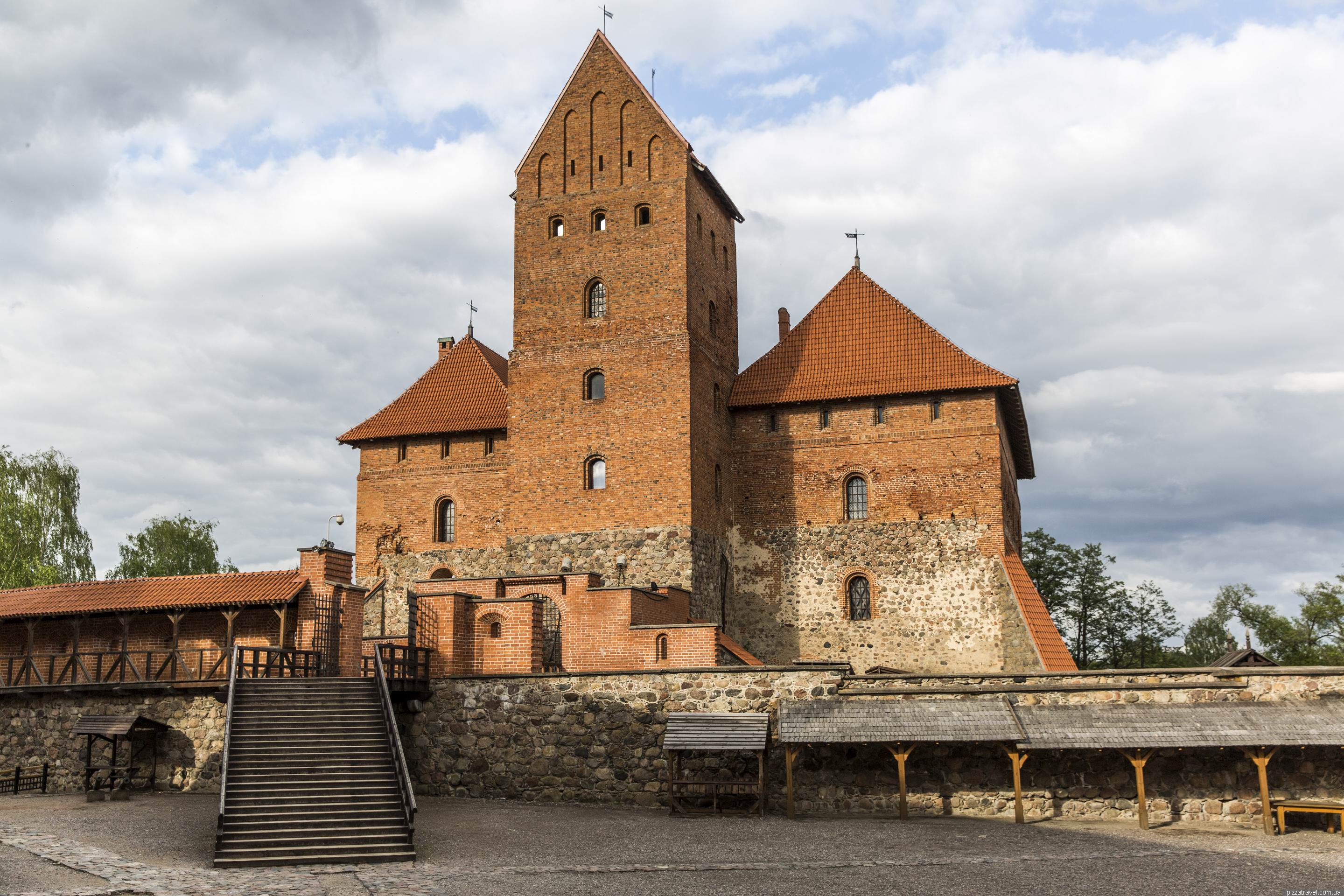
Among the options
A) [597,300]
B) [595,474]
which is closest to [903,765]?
[595,474]

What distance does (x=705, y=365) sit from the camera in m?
28.0

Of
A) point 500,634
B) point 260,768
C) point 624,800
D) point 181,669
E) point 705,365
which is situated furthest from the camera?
point 705,365

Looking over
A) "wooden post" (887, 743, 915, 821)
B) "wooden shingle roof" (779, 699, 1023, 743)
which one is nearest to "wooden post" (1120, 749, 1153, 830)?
"wooden shingle roof" (779, 699, 1023, 743)

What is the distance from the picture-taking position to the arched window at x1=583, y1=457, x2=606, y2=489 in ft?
89.0

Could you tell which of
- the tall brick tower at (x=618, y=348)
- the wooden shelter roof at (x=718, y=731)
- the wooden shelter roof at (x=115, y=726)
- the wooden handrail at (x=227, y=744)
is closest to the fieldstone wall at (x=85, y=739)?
the wooden shelter roof at (x=115, y=726)

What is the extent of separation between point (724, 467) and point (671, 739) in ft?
35.8

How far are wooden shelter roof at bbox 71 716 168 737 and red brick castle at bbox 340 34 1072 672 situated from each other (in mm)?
6375

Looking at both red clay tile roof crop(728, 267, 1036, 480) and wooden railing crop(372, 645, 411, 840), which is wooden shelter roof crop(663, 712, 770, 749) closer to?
wooden railing crop(372, 645, 411, 840)

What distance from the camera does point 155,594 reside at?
24.1 meters

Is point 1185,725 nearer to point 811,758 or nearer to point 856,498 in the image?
point 811,758

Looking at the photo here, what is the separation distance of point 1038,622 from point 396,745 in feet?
46.0

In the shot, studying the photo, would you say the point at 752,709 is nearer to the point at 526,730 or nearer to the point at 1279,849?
the point at 526,730

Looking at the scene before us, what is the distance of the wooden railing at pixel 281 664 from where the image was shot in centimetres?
1912

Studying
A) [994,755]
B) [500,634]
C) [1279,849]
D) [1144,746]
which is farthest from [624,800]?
[1279,849]
